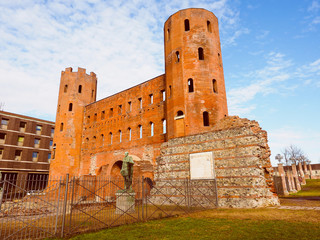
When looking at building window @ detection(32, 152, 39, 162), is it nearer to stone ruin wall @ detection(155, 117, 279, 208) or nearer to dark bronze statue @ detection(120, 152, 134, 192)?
dark bronze statue @ detection(120, 152, 134, 192)

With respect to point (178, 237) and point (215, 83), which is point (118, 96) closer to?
point (215, 83)

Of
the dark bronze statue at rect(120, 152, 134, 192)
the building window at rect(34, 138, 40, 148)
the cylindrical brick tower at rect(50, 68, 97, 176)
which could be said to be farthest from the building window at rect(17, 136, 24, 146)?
the dark bronze statue at rect(120, 152, 134, 192)

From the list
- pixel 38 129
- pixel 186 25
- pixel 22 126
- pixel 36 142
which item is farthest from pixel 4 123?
pixel 186 25

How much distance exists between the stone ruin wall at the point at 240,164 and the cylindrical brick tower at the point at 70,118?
1637cm

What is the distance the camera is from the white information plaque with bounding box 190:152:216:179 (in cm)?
1250

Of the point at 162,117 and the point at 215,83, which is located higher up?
the point at 215,83

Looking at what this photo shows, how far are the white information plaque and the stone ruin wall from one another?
0.79 ft

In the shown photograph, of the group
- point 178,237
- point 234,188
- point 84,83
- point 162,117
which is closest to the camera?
point 178,237

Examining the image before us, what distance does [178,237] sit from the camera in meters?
5.82

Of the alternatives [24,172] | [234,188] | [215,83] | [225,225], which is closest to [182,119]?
[215,83]

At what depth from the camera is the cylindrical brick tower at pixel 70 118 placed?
83.1 feet

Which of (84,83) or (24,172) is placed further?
(24,172)

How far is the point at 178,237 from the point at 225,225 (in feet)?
6.46

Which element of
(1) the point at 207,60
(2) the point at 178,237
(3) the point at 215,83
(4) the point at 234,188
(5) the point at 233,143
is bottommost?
(2) the point at 178,237
